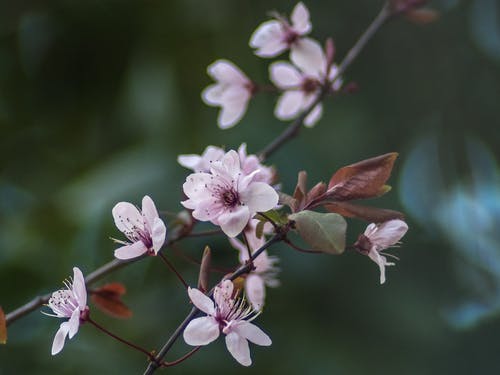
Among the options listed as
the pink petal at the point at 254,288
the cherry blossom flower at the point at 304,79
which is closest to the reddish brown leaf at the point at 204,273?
the pink petal at the point at 254,288

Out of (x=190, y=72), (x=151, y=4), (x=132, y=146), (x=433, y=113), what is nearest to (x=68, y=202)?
(x=132, y=146)

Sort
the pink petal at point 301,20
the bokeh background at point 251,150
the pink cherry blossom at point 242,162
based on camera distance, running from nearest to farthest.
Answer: the pink cherry blossom at point 242,162 < the pink petal at point 301,20 < the bokeh background at point 251,150

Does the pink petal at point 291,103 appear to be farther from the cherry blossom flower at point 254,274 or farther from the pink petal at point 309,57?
the cherry blossom flower at point 254,274

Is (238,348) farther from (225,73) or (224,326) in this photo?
(225,73)

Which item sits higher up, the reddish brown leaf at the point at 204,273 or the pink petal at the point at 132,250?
the pink petal at the point at 132,250

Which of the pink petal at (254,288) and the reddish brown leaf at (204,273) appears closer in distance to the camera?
the reddish brown leaf at (204,273)

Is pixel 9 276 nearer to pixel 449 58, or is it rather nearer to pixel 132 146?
pixel 132 146
